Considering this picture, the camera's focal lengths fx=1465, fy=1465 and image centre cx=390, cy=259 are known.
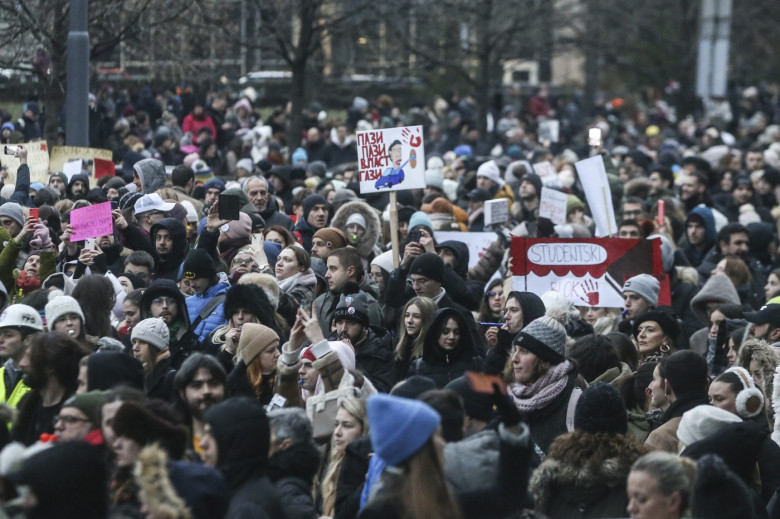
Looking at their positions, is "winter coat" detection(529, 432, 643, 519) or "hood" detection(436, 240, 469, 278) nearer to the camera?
"winter coat" detection(529, 432, 643, 519)

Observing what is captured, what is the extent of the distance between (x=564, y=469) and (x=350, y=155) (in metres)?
15.9

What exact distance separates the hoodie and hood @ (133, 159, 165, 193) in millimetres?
2301

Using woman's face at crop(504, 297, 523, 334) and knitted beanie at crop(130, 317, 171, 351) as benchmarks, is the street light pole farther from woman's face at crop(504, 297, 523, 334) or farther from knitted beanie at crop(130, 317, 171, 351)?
woman's face at crop(504, 297, 523, 334)

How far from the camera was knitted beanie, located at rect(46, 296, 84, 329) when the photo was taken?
8.03 metres

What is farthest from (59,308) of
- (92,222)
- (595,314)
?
(595,314)

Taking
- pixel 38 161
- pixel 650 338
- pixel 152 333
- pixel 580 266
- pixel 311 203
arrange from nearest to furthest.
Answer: pixel 152 333 < pixel 650 338 < pixel 580 266 < pixel 311 203 < pixel 38 161

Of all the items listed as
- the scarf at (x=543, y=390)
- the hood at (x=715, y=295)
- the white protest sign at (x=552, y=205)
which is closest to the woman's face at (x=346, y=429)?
the scarf at (x=543, y=390)

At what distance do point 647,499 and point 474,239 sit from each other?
7328 mm

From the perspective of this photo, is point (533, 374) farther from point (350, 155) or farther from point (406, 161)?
point (350, 155)

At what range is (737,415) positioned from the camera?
7254mm

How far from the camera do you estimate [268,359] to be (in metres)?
7.94

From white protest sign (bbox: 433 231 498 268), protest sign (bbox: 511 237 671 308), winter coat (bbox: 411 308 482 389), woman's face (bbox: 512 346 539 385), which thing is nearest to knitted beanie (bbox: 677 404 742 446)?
woman's face (bbox: 512 346 539 385)

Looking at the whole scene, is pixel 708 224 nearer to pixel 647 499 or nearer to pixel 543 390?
pixel 543 390

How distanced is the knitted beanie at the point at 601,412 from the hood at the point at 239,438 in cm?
149
